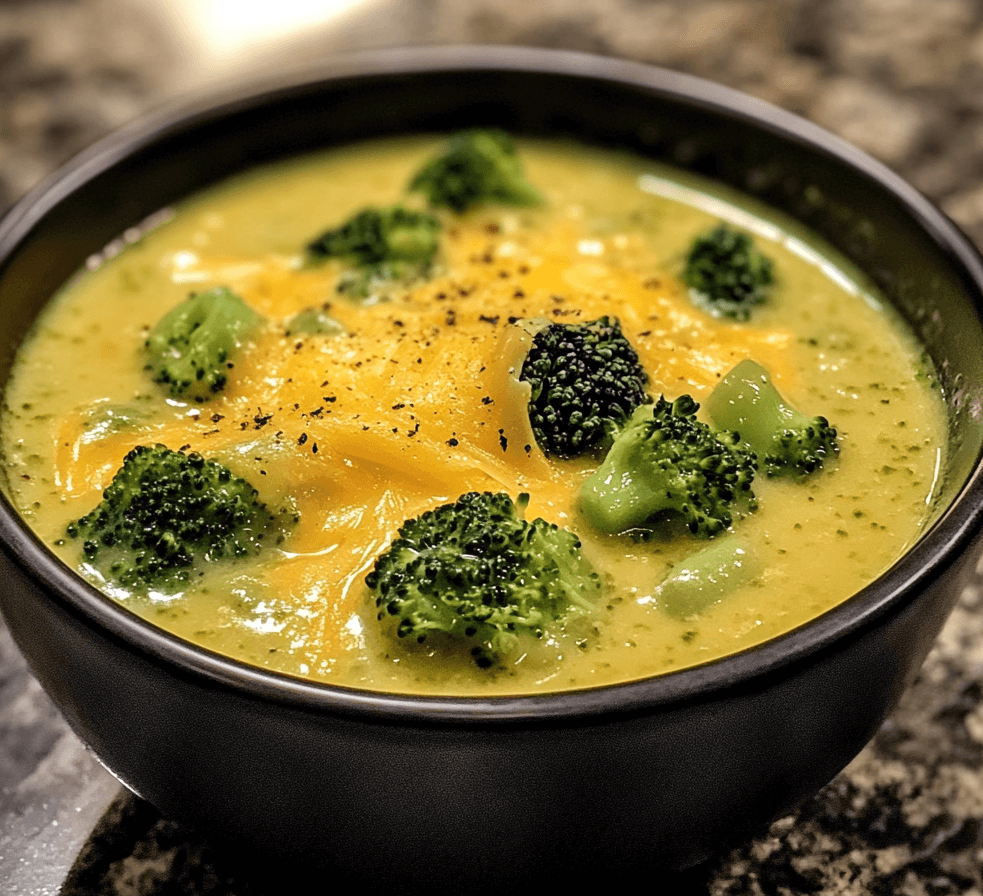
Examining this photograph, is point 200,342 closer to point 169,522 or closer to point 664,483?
point 169,522

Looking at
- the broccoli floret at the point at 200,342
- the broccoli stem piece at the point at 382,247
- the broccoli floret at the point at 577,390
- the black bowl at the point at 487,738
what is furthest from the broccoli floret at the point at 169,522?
the broccoli stem piece at the point at 382,247

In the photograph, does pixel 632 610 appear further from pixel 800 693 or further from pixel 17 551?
pixel 17 551

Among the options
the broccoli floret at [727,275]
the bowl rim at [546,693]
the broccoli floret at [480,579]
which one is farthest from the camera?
the broccoli floret at [727,275]

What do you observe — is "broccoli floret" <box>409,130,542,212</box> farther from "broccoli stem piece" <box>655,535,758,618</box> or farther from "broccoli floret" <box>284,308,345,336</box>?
"broccoli stem piece" <box>655,535,758,618</box>

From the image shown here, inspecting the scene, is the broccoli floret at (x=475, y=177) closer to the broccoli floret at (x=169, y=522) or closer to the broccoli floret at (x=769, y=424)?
the broccoli floret at (x=769, y=424)

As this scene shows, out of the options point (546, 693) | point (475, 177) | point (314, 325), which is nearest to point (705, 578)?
point (546, 693)

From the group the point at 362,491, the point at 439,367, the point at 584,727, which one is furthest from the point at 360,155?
the point at 584,727

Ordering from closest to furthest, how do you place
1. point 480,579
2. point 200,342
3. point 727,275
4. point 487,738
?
point 487,738
point 480,579
point 200,342
point 727,275
